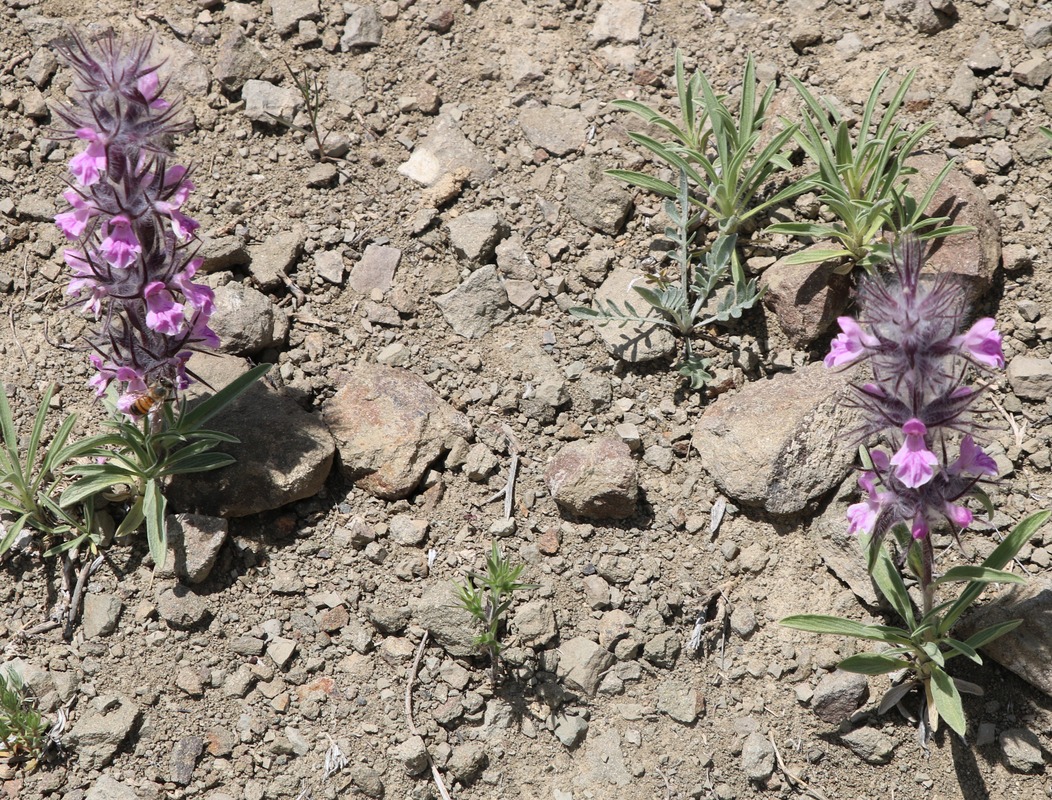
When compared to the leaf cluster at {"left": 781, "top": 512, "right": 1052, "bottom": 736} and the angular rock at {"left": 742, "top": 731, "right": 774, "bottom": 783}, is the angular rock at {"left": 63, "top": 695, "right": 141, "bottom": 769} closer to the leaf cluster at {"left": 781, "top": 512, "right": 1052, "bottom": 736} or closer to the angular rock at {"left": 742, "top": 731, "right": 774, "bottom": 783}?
the angular rock at {"left": 742, "top": 731, "right": 774, "bottom": 783}

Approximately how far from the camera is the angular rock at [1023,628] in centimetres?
415

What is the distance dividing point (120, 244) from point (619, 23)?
3563 millimetres

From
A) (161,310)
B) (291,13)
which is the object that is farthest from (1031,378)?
(291,13)

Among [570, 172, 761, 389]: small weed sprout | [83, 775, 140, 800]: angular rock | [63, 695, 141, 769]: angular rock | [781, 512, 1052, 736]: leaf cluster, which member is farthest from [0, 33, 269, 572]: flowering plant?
[781, 512, 1052, 736]: leaf cluster

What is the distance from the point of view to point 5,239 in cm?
537

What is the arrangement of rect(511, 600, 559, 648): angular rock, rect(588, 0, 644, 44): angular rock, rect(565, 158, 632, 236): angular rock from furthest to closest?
rect(588, 0, 644, 44): angular rock
rect(565, 158, 632, 236): angular rock
rect(511, 600, 559, 648): angular rock

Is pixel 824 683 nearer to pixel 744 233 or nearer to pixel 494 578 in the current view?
pixel 494 578

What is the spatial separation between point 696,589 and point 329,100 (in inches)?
143

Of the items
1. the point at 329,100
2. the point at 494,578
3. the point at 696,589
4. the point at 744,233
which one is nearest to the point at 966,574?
the point at 696,589

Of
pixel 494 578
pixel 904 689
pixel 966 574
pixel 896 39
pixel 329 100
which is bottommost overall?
pixel 904 689

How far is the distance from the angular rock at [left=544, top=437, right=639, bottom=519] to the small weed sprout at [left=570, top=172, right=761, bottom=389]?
0.67 meters

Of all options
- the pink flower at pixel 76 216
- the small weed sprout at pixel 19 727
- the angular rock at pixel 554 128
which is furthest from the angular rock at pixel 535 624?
the angular rock at pixel 554 128

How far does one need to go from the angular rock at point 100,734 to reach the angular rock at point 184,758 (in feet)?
0.75

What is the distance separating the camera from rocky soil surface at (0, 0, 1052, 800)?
4.23m
